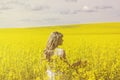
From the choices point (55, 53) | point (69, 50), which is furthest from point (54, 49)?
point (69, 50)

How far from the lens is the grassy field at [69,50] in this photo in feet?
12.4

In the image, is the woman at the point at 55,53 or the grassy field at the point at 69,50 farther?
the grassy field at the point at 69,50

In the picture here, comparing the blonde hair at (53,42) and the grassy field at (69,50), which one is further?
the grassy field at (69,50)

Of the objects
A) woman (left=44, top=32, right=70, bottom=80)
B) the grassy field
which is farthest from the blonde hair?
the grassy field

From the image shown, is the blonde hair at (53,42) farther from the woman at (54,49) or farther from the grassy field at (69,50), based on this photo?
the grassy field at (69,50)

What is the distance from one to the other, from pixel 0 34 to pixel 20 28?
273 mm

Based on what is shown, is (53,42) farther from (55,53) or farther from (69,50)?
(69,50)

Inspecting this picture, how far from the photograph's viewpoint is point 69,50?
4047mm

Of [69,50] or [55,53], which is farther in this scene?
[69,50]

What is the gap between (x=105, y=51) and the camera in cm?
394

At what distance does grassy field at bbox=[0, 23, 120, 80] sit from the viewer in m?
3.77

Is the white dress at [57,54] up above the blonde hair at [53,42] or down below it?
below

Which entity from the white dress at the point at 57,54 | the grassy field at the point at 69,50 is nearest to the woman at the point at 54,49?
the white dress at the point at 57,54

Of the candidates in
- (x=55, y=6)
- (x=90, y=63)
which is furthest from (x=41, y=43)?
(x=90, y=63)
